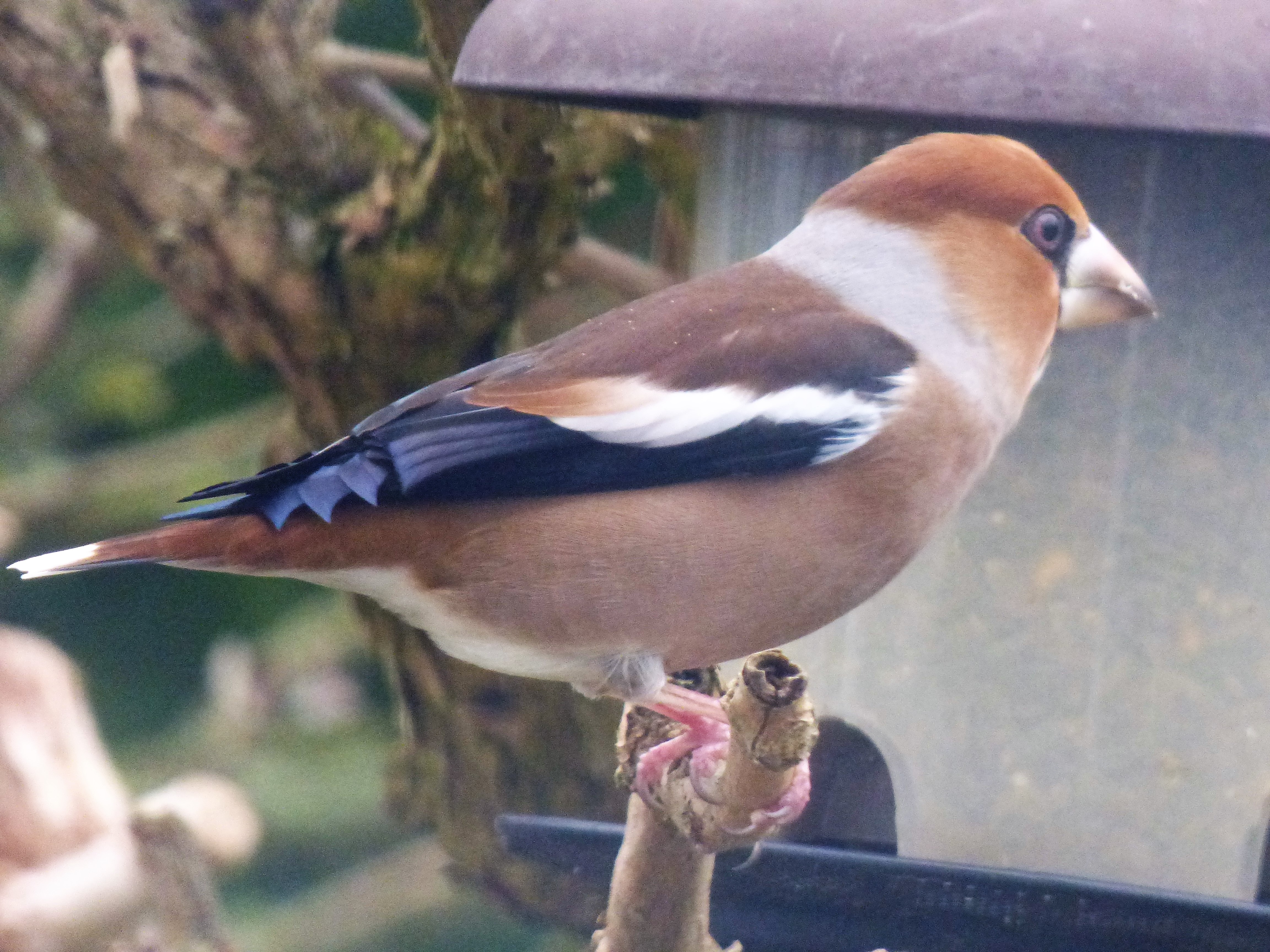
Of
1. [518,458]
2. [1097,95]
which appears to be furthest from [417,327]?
[1097,95]

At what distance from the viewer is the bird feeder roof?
2094 mm

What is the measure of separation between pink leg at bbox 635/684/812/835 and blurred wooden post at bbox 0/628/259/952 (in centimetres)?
100

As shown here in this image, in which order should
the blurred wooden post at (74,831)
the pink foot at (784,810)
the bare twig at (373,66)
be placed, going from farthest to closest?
the bare twig at (373,66)
the blurred wooden post at (74,831)
the pink foot at (784,810)

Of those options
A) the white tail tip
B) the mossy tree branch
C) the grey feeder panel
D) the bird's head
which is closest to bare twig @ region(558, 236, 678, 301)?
the mossy tree branch

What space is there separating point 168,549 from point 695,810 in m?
0.77

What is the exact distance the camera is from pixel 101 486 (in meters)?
4.67

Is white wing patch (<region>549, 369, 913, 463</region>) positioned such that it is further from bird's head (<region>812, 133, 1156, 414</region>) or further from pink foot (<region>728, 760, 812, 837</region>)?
pink foot (<region>728, 760, 812, 837</region>)

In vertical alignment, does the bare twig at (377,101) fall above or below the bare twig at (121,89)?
above

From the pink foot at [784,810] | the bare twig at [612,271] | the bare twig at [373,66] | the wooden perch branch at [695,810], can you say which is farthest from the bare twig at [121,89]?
the pink foot at [784,810]

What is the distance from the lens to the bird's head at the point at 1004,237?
2.53 meters

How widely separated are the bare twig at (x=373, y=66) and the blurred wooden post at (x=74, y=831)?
145cm

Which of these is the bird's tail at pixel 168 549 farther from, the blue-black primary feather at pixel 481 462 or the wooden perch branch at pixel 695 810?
the wooden perch branch at pixel 695 810

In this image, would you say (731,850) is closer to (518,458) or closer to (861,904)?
(861,904)

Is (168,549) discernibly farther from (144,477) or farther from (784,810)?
(144,477)
